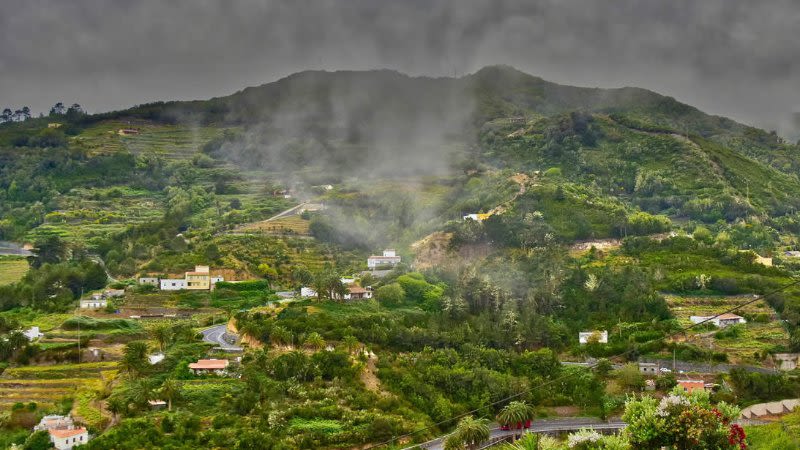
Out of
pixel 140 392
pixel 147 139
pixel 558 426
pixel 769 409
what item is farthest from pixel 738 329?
pixel 147 139

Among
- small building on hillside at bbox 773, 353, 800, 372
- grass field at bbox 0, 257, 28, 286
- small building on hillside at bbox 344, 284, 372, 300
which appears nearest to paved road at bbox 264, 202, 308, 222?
grass field at bbox 0, 257, 28, 286

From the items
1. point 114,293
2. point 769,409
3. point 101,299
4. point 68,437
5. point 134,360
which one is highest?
point 114,293

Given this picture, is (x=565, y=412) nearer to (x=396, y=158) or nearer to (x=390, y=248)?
(x=390, y=248)

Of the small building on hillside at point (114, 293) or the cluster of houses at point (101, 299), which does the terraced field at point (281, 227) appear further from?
the cluster of houses at point (101, 299)

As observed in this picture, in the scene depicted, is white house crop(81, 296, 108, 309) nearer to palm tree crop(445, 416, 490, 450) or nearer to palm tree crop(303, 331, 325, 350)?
palm tree crop(303, 331, 325, 350)

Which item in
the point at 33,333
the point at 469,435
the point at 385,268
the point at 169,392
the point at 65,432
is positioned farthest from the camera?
the point at 385,268

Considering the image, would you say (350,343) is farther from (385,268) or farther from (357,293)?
(385,268)
